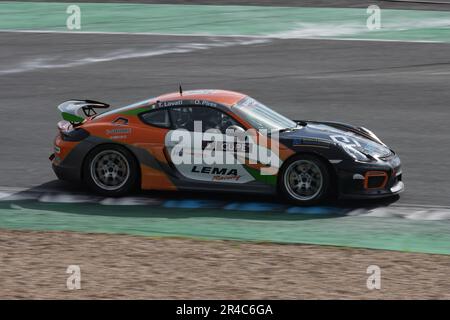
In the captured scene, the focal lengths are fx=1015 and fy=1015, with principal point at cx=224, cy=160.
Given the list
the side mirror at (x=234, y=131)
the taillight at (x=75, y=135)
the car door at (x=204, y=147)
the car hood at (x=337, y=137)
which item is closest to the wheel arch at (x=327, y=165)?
the car hood at (x=337, y=137)

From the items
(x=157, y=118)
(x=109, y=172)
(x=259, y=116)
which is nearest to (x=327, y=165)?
(x=259, y=116)

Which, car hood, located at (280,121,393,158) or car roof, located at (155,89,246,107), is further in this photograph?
car roof, located at (155,89,246,107)

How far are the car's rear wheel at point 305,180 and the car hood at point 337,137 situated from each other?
238 millimetres

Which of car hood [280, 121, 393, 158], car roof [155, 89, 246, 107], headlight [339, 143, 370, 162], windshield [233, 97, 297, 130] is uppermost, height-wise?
car roof [155, 89, 246, 107]

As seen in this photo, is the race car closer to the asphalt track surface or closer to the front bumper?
the front bumper

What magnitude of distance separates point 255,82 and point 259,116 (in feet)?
22.5

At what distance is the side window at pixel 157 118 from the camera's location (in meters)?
12.3

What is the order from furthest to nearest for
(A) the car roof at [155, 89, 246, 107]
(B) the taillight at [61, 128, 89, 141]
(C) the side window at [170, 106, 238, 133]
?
(B) the taillight at [61, 128, 89, 141], (A) the car roof at [155, 89, 246, 107], (C) the side window at [170, 106, 238, 133]

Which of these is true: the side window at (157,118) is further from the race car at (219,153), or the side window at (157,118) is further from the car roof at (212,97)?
the car roof at (212,97)

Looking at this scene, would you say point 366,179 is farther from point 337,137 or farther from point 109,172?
point 109,172

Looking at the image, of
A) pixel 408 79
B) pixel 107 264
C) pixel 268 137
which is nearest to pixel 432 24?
pixel 408 79

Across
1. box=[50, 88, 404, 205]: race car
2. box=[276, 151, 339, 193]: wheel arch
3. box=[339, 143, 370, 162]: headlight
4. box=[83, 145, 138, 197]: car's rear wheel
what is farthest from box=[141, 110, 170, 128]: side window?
box=[339, 143, 370, 162]: headlight

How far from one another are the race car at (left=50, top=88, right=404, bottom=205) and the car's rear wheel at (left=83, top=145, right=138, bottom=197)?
1 centimetres

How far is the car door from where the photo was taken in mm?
12039
